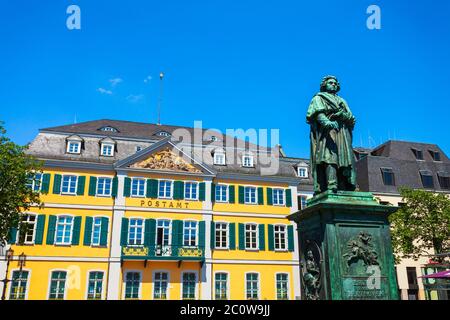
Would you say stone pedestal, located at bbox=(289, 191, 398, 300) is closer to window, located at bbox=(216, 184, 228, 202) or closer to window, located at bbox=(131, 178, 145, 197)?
window, located at bbox=(131, 178, 145, 197)

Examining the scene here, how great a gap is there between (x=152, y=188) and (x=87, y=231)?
5.03 m

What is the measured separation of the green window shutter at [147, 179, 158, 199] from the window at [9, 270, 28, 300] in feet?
29.7

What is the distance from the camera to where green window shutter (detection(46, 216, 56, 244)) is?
2703 cm

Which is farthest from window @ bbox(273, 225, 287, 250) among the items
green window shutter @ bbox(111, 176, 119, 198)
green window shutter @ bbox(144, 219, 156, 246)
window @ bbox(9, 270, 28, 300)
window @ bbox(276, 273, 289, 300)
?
window @ bbox(9, 270, 28, 300)

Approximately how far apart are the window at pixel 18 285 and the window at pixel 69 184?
18.6 feet

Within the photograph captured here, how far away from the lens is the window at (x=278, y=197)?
32.0 metres

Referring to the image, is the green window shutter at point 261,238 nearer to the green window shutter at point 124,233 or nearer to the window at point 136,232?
the window at point 136,232

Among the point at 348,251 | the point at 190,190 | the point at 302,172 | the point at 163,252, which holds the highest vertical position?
the point at 302,172

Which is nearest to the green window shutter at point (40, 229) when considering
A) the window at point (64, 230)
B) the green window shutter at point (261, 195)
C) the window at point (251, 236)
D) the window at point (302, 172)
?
the window at point (64, 230)

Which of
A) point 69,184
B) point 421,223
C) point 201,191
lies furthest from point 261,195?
point 69,184

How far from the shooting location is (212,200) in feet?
100

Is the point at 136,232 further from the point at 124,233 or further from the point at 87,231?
the point at 87,231

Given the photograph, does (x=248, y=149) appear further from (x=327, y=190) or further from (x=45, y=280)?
(x=327, y=190)

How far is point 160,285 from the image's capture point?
27.7 m
